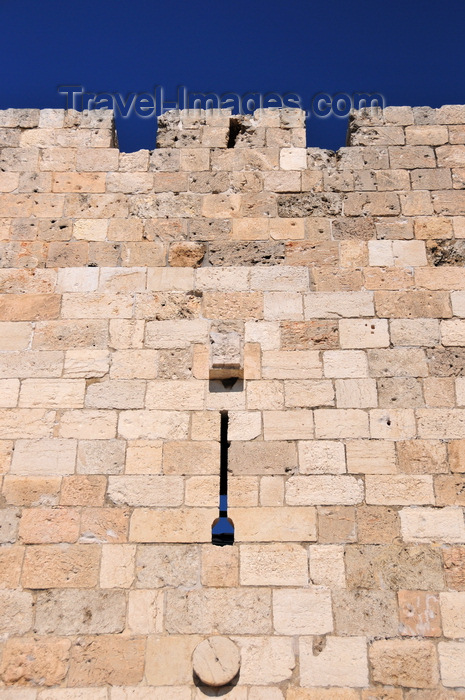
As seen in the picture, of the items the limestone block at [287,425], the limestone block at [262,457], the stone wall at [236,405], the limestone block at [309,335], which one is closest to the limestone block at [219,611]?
the stone wall at [236,405]

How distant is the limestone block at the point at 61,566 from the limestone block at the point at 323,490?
4.23ft

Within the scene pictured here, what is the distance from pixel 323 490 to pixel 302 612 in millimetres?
753

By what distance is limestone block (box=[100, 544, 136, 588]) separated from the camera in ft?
13.8

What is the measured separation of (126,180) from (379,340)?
2.36 m

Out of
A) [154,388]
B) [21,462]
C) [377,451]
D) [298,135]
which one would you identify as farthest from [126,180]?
[377,451]

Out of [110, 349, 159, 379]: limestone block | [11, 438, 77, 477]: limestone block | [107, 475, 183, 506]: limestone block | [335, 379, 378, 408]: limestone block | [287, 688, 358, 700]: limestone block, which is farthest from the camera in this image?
[110, 349, 159, 379]: limestone block

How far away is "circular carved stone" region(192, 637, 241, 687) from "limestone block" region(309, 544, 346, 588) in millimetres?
640

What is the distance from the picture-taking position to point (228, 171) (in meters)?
5.46

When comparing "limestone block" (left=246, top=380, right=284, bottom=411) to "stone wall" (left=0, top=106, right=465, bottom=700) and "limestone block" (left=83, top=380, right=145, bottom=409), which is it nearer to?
"stone wall" (left=0, top=106, right=465, bottom=700)

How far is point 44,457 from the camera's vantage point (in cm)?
455

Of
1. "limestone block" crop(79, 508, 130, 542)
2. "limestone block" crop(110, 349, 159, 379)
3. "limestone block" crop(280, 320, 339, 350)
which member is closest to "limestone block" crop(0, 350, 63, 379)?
"limestone block" crop(110, 349, 159, 379)

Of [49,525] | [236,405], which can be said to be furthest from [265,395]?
[49,525]

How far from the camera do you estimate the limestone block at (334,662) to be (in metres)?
3.94

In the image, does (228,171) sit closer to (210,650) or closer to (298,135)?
(298,135)
